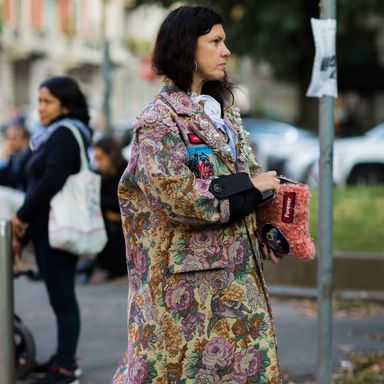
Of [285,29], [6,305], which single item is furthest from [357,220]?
[285,29]

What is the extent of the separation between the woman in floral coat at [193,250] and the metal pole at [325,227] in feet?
4.66

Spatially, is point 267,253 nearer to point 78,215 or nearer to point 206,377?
point 206,377

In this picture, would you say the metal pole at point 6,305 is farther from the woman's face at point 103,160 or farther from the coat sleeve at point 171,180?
the woman's face at point 103,160

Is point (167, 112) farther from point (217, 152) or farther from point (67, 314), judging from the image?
point (67, 314)

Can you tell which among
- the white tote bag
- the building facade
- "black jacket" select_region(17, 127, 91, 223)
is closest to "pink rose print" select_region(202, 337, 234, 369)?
the white tote bag

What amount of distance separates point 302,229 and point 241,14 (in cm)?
2174

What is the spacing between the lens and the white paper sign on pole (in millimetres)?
4609

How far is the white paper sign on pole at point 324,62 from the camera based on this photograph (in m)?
4.61

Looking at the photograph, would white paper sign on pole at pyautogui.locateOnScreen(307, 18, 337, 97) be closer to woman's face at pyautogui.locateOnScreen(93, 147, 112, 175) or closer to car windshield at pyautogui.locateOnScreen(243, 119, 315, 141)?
woman's face at pyautogui.locateOnScreen(93, 147, 112, 175)

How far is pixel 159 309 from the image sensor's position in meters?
3.25

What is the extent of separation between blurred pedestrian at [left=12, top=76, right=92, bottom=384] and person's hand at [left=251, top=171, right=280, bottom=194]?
6.97 feet

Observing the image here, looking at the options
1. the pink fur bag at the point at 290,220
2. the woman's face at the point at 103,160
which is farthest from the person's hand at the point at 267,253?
the woman's face at the point at 103,160

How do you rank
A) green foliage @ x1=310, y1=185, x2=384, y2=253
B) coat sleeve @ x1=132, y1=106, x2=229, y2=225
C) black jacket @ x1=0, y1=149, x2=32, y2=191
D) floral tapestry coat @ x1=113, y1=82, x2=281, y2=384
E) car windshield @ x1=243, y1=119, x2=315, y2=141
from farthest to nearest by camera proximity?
car windshield @ x1=243, y1=119, x2=315, y2=141, green foliage @ x1=310, y1=185, x2=384, y2=253, black jacket @ x1=0, y1=149, x2=32, y2=191, floral tapestry coat @ x1=113, y1=82, x2=281, y2=384, coat sleeve @ x1=132, y1=106, x2=229, y2=225

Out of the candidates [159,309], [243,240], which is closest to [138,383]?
[159,309]
